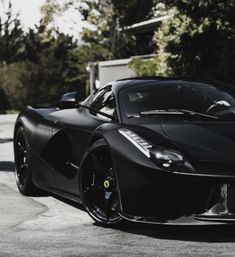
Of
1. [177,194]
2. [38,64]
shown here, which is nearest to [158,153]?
[177,194]

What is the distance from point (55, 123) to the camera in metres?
7.65

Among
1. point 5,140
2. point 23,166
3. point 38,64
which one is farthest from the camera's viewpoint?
point 38,64

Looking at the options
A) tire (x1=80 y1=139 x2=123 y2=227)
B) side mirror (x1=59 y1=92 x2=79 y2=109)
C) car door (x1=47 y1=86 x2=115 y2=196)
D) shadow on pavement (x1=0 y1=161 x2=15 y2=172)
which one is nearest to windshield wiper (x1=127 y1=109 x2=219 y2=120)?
car door (x1=47 y1=86 x2=115 y2=196)

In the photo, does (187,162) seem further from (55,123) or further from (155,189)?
(55,123)

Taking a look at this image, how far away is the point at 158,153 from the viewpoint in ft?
19.0

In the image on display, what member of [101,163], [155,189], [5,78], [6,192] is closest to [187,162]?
[155,189]

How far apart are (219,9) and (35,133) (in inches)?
519

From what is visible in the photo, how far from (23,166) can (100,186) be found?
243 cm

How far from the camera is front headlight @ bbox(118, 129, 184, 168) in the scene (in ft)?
18.7

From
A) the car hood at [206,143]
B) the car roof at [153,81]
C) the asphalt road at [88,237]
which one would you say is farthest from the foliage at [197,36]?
the car hood at [206,143]

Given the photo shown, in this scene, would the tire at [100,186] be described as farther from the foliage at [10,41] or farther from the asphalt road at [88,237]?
the foliage at [10,41]

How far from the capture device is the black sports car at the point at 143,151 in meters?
5.63

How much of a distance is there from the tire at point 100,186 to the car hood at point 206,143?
476 millimetres

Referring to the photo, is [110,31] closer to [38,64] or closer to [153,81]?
[38,64]
